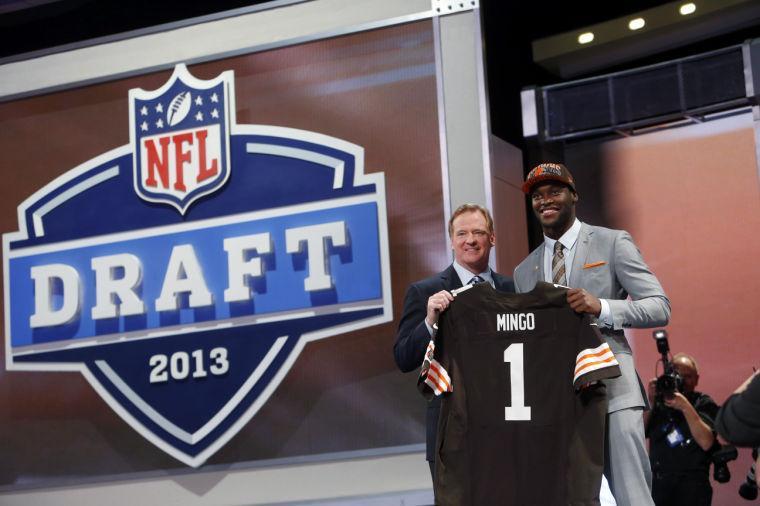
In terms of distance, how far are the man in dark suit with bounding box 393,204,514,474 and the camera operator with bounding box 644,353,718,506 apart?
2.23m

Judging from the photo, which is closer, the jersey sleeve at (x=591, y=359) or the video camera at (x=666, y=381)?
the jersey sleeve at (x=591, y=359)

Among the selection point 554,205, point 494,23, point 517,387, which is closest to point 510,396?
point 517,387

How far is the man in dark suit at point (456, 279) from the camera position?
11.8ft

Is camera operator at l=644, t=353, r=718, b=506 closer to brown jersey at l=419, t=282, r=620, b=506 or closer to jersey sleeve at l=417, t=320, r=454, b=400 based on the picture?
brown jersey at l=419, t=282, r=620, b=506

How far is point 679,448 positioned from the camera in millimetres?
5500

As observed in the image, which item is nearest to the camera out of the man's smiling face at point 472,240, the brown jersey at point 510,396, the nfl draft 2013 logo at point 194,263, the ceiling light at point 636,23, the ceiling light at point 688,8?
the brown jersey at point 510,396

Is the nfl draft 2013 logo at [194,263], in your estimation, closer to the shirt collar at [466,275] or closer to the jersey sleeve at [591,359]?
the shirt collar at [466,275]

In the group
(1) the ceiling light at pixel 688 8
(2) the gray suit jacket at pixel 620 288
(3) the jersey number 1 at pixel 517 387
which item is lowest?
(3) the jersey number 1 at pixel 517 387

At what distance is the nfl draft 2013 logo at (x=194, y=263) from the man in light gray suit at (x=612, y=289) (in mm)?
1304

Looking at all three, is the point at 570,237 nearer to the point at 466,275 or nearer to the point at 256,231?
the point at 466,275

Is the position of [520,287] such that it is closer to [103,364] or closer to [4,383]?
[103,364]

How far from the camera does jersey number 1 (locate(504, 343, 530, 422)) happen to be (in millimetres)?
→ 3322

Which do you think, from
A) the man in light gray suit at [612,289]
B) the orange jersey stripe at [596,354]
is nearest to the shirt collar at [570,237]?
the man in light gray suit at [612,289]

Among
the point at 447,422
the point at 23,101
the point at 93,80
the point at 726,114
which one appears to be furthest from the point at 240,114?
the point at 726,114
